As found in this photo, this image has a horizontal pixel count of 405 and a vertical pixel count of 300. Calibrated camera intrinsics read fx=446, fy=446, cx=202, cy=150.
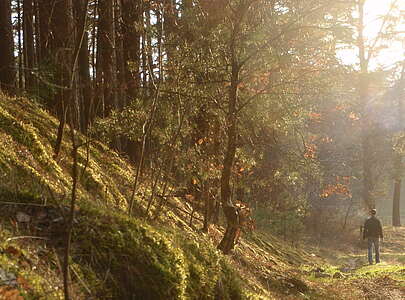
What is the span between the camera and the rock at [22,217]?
3727mm

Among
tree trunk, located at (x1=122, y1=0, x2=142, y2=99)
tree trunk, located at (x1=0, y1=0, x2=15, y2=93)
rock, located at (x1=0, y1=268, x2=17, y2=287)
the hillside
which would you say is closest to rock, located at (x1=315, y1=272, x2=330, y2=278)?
tree trunk, located at (x1=122, y1=0, x2=142, y2=99)

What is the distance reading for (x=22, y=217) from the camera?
148 inches

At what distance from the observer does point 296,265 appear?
16.7 metres

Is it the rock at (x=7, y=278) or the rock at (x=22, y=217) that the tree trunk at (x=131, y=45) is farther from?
the rock at (x=7, y=278)

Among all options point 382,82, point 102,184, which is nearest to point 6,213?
point 102,184

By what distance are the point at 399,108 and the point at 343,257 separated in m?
17.9

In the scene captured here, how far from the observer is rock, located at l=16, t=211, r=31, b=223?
3727 mm

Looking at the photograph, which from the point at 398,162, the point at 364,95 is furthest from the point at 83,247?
the point at 398,162

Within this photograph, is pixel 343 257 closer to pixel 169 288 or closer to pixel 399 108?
pixel 399 108

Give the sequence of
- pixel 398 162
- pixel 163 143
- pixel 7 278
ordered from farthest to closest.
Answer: pixel 398 162 → pixel 163 143 → pixel 7 278

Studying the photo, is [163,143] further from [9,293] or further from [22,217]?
[9,293]

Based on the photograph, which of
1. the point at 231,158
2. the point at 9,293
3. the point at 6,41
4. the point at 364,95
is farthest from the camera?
the point at 364,95

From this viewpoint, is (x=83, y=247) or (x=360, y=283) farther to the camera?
(x=360, y=283)

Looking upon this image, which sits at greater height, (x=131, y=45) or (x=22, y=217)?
(x=131, y=45)
